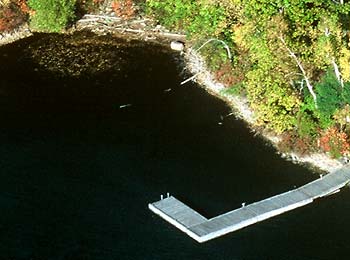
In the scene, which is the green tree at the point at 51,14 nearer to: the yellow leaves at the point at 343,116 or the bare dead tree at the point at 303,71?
the bare dead tree at the point at 303,71

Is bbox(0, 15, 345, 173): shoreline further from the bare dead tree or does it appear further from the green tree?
the bare dead tree

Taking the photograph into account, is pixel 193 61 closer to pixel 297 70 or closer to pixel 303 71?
pixel 297 70

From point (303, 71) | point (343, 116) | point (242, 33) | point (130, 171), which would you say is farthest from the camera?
point (242, 33)

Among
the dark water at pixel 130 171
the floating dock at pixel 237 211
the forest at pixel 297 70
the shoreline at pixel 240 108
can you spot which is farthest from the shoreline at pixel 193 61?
the floating dock at pixel 237 211

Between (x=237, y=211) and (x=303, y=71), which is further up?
(x=303, y=71)

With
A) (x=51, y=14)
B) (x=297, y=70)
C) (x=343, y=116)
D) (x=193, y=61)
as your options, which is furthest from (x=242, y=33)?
(x=51, y=14)

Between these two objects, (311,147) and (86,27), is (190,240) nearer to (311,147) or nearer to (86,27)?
(311,147)

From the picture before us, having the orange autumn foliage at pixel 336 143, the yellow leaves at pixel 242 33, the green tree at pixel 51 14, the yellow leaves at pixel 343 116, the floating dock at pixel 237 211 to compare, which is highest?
the green tree at pixel 51 14
